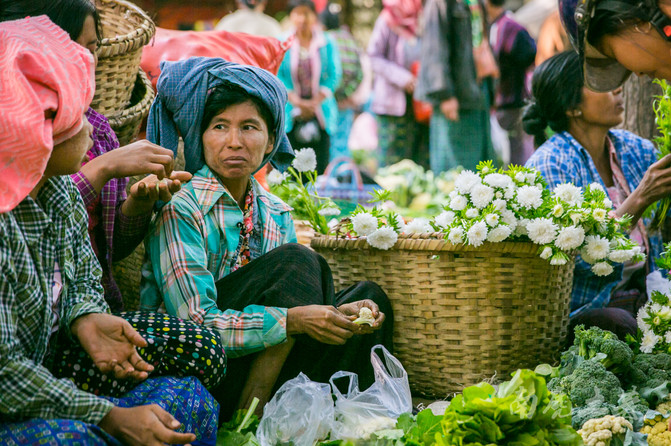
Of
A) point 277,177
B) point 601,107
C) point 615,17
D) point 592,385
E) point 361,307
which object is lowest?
point 592,385

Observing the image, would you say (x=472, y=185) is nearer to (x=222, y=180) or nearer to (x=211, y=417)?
(x=222, y=180)

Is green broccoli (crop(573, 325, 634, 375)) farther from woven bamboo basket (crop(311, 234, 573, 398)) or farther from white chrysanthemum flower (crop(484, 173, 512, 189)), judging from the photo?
white chrysanthemum flower (crop(484, 173, 512, 189))

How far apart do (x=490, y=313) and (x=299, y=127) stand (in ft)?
15.8

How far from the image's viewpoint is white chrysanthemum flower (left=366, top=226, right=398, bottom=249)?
3.09 m

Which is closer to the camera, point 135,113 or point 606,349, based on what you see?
point 606,349

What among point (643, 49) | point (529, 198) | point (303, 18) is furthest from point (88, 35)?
point (303, 18)

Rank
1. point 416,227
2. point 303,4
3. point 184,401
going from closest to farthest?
point 184,401 < point 416,227 < point 303,4

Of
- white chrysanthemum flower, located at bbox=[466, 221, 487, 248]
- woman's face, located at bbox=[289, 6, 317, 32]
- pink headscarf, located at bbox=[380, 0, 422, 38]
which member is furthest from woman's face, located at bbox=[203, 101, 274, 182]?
pink headscarf, located at bbox=[380, 0, 422, 38]

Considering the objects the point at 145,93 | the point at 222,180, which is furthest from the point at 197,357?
the point at 145,93

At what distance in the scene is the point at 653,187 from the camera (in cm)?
343

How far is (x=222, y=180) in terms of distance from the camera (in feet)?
9.74

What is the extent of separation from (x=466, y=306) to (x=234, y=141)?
1.13 meters

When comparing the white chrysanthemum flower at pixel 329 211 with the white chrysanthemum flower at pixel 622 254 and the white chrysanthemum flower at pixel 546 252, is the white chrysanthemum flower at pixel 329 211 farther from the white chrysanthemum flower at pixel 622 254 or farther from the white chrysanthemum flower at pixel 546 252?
the white chrysanthemum flower at pixel 622 254

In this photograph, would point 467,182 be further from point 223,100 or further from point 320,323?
point 223,100
